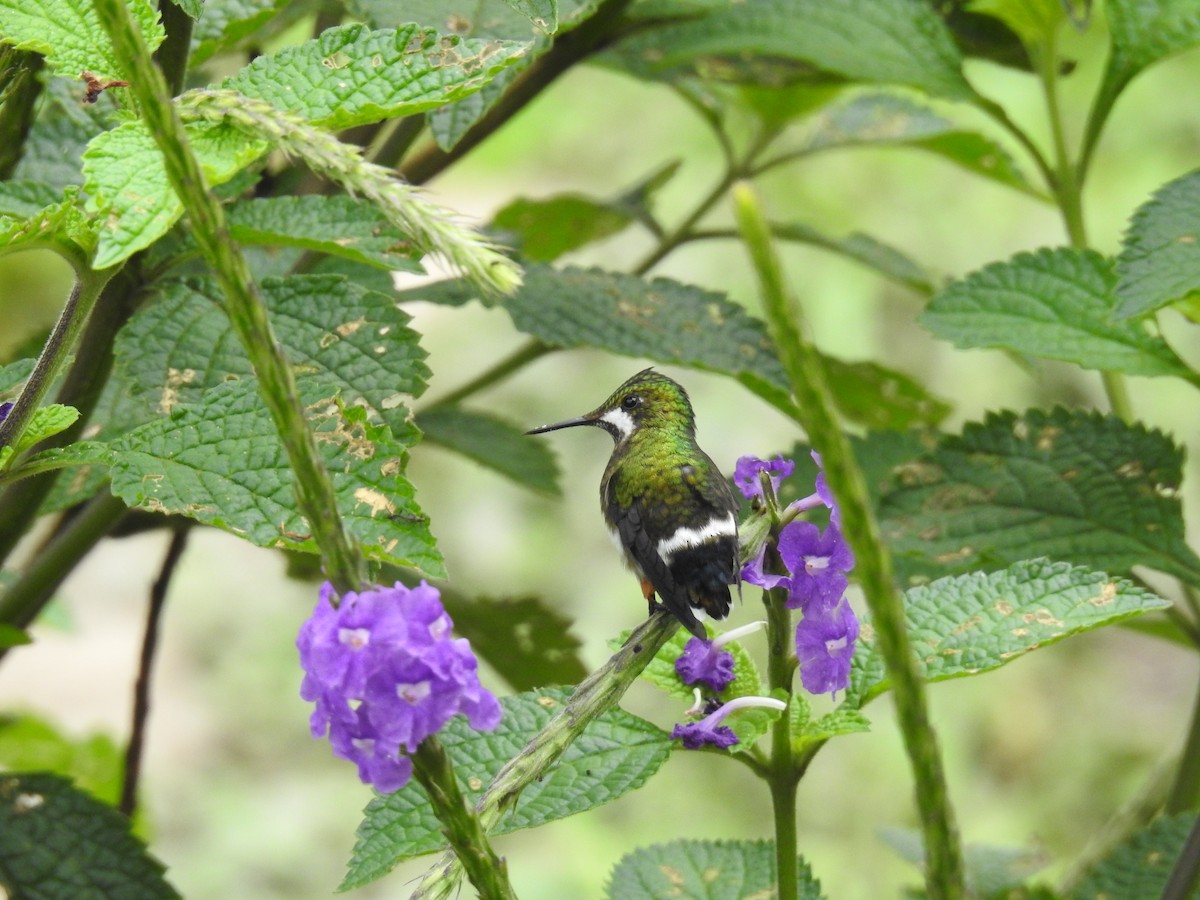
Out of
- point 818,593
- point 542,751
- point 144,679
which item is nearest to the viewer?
point 542,751

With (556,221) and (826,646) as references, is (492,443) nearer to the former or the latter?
(556,221)

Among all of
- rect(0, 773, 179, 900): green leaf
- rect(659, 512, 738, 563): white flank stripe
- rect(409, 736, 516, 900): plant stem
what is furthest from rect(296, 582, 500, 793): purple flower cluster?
rect(0, 773, 179, 900): green leaf

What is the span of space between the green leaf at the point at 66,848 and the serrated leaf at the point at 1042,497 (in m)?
0.75

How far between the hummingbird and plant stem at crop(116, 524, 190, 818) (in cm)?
50

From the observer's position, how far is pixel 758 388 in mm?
1334

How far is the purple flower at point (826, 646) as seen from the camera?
2.58ft

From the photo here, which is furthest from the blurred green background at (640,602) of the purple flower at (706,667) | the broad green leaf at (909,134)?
the purple flower at (706,667)

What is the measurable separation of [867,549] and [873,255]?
4.32 feet

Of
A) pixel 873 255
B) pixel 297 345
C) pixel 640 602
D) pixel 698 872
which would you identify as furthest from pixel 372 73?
pixel 640 602

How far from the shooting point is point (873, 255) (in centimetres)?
173

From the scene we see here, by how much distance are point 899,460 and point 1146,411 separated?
2521 mm

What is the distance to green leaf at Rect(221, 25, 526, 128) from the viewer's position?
0.80m

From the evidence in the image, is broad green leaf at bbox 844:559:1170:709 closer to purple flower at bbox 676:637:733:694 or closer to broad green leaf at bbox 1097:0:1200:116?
purple flower at bbox 676:637:733:694

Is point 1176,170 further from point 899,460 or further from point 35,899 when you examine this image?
point 35,899
